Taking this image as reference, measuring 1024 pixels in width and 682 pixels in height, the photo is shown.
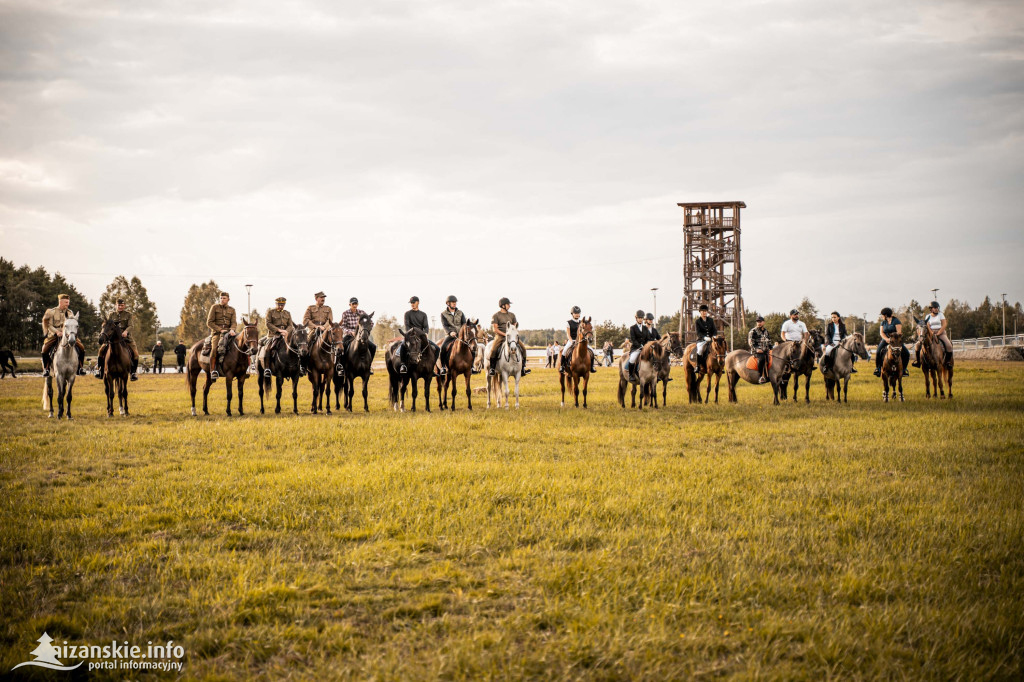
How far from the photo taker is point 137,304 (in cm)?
9344

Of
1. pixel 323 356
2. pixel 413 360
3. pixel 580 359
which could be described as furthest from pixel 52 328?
pixel 580 359

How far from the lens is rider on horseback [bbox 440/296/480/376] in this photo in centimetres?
1998

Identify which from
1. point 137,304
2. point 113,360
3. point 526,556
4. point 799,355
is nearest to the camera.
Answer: point 526,556

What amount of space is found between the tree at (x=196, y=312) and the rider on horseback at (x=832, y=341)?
323 ft

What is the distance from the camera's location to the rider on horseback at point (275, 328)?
63.8 feet

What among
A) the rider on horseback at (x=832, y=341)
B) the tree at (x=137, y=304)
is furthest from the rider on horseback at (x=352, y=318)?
the tree at (x=137, y=304)

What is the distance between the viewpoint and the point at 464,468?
10.1 meters

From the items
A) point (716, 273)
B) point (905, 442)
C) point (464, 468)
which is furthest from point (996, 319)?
point (464, 468)

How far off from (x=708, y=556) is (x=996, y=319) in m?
132

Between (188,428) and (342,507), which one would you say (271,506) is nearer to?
(342,507)

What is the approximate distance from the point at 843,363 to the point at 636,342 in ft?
23.2

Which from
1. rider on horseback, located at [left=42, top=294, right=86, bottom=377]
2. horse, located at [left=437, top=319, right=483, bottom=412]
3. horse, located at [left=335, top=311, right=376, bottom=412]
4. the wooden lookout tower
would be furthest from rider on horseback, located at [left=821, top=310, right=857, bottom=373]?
the wooden lookout tower

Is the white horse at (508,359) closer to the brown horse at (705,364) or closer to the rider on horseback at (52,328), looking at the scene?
the brown horse at (705,364)

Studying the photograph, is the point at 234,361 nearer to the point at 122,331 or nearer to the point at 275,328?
the point at 275,328
